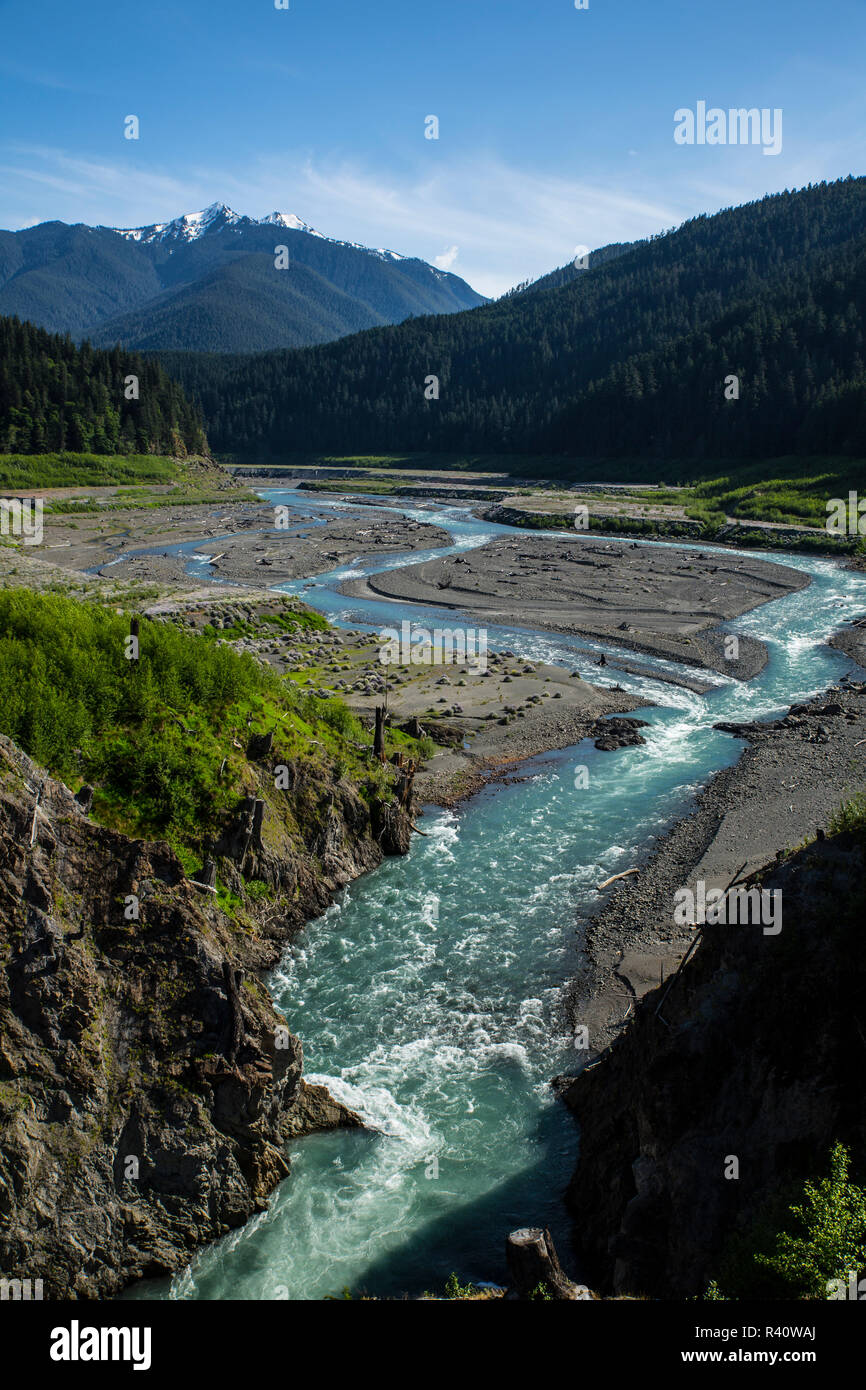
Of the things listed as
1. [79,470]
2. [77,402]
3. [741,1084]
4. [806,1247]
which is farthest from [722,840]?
[77,402]

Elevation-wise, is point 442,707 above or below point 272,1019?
above

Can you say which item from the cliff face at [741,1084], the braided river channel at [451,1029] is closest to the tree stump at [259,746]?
the braided river channel at [451,1029]

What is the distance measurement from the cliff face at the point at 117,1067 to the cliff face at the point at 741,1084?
6637 mm

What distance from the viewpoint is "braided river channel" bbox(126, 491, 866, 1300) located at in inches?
587

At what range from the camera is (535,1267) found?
36.6 feet

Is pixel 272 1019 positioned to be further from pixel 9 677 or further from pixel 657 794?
pixel 657 794

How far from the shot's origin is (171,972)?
15.6 meters

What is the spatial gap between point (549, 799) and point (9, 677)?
21358 millimetres

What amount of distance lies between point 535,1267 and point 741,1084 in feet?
13.0

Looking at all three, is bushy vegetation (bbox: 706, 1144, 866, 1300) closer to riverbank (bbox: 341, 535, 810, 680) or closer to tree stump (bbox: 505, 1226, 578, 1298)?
tree stump (bbox: 505, 1226, 578, 1298)

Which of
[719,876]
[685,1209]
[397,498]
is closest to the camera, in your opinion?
[685,1209]

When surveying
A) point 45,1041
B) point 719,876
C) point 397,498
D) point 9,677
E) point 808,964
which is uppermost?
point 397,498
